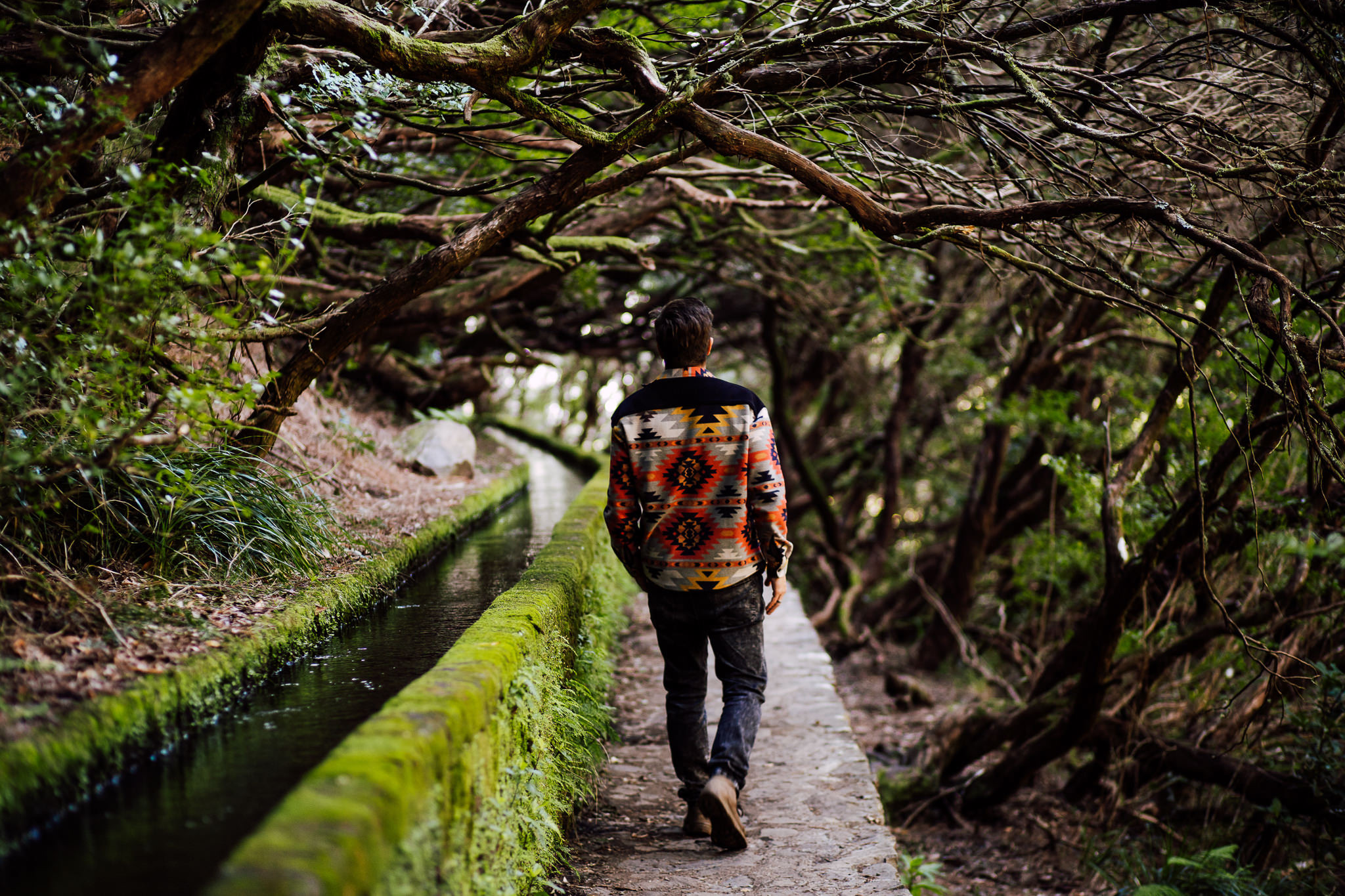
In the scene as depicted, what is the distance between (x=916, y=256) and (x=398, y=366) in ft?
21.1

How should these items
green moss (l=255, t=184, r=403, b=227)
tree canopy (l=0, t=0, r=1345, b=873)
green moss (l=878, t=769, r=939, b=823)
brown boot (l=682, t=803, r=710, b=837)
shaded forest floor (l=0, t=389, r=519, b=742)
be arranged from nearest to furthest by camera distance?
shaded forest floor (l=0, t=389, r=519, b=742) → tree canopy (l=0, t=0, r=1345, b=873) → brown boot (l=682, t=803, r=710, b=837) → green moss (l=255, t=184, r=403, b=227) → green moss (l=878, t=769, r=939, b=823)

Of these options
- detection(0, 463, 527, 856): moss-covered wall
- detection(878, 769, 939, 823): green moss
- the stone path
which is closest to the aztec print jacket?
the stone path

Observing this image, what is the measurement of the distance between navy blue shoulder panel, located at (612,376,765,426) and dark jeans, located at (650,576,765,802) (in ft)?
2.36

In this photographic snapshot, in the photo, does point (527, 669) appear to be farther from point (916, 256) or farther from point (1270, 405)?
point (916, 256)

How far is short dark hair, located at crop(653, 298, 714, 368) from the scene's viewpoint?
10.4 ft

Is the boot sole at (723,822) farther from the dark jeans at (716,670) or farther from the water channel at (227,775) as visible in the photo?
the water channel at (227,775)

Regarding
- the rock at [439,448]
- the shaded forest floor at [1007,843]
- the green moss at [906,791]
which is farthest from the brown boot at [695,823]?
the rock at [439,448]

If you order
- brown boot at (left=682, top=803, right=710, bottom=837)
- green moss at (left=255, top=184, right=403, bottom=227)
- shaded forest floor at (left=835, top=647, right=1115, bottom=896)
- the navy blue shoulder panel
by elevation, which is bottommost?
shaded forest floor at (left=835, top=647, right=1115, bottom=896)

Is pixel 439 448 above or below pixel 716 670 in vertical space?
above

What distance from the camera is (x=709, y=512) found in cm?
317

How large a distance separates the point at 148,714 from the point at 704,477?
1.93 metres

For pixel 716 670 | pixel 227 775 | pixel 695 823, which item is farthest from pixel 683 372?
pixel 227 775

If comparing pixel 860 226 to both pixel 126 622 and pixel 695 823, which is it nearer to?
pixel 695 823

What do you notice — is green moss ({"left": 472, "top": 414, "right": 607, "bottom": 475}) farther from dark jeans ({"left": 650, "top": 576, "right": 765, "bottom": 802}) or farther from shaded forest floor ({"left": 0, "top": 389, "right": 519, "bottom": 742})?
dark jeans ({"left": 650, "top": 576, "right": 765, "bottom": 802})
